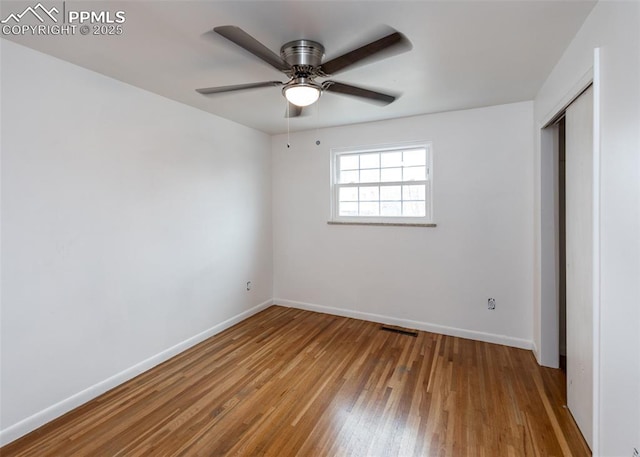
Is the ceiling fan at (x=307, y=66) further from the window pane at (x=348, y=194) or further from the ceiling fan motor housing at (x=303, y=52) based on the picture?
the window pane at (x=348, y=194)

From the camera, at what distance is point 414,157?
356 centimetres

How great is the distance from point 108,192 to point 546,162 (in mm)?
3682

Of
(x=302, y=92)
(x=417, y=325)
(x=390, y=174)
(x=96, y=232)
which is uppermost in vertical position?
(x=302, y=92)

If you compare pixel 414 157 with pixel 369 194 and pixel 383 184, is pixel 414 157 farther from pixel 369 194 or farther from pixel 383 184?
pixel 369 194

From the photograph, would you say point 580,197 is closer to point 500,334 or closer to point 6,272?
point 500,334

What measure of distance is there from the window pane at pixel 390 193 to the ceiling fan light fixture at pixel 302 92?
6.91 ft

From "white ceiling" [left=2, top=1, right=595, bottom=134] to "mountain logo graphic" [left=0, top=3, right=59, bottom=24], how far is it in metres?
0.05

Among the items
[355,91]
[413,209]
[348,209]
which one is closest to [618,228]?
[355,91]

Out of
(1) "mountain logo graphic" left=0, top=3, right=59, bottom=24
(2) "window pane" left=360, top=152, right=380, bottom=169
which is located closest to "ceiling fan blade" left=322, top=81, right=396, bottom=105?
(1) "mountain logo graphic" left=0, top=3, right=59, bottom=24

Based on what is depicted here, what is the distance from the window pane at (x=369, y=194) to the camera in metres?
3.78

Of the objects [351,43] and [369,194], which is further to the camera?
[369,194]

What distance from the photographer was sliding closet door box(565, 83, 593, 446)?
1728 mm

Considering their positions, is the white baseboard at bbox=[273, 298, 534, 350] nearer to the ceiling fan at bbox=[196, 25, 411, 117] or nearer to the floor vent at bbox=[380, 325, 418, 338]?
the floor vent at bbox=[380, 325, 418, 338]

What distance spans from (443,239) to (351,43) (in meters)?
2.32
